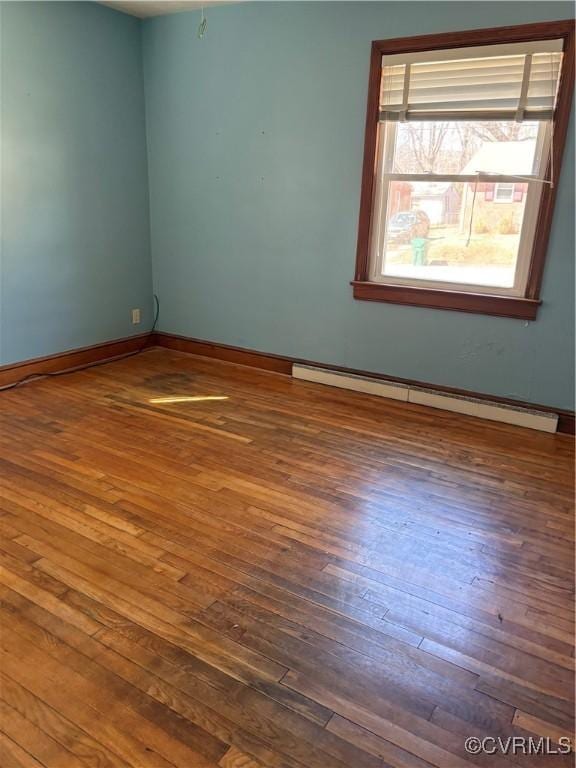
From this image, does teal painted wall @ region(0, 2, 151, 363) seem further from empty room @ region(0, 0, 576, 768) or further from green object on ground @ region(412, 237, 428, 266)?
green object on ground @ region(412, 237, 428, 266)

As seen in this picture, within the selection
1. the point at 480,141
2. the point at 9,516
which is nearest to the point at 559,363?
the point at 480,141

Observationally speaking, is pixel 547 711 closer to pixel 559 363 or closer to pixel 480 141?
pixel 559 363

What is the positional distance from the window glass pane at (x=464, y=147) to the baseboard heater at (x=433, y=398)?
4.60 ft

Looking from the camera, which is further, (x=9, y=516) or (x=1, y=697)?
(x=9, y=516)

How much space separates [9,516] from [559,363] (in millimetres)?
3043

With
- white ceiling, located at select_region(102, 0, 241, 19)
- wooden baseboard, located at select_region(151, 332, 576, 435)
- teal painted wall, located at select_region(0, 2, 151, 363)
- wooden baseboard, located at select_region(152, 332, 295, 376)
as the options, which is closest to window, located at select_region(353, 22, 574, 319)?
wooden baseboard, located at select_region(151, 332, 576, 435)

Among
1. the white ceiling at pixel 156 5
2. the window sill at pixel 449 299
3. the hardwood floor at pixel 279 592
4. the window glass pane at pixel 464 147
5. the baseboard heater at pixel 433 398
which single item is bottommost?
the hardwood floor at pixel 279 592

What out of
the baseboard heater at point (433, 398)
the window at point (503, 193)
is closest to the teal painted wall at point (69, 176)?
the baseboard heater at point (433, 398)

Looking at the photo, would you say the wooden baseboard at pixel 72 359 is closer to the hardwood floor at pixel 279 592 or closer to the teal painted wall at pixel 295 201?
the teal painted wall at pixel 295 201

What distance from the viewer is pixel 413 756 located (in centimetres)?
135

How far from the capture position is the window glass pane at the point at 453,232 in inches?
130

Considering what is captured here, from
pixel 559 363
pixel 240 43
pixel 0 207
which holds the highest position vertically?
pixel 240 43

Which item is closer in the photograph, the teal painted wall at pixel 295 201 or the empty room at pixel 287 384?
the empty room at pixel 287 384

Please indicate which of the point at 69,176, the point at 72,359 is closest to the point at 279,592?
the point at 72,359
